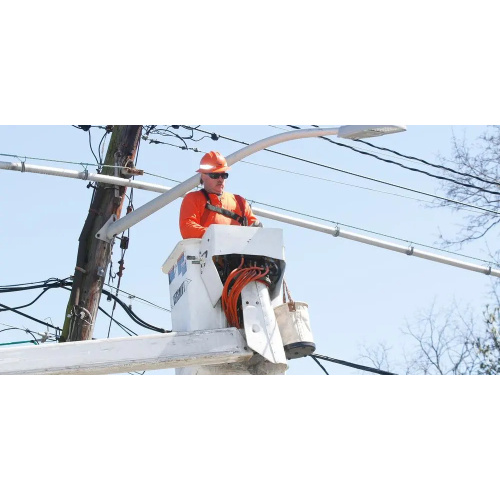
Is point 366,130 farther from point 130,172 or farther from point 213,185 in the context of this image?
point 130,172

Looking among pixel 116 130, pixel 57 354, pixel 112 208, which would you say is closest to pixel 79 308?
pixel 112 208

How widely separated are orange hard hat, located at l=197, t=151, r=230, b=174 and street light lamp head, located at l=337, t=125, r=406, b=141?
4.79 feet

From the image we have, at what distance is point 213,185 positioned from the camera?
7863 millimetres

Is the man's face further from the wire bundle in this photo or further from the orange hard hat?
the wire bundle

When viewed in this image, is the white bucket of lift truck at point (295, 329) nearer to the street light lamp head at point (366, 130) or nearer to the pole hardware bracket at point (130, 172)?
the street light lamp head at point (366, 130)

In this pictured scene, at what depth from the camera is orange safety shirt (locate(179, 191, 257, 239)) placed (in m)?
7.39

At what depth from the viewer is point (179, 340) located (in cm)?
664

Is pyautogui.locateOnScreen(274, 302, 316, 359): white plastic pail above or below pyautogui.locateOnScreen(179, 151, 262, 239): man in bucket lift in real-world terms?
below

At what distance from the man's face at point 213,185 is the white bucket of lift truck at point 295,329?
1.26 metres

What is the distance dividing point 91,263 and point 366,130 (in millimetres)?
3470

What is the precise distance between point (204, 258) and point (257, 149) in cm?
249

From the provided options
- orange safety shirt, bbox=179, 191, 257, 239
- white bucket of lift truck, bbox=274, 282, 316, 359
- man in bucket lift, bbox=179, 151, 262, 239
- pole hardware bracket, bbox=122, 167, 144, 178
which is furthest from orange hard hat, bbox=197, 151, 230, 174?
pole hardware bracket, bbox=122, 167, 144, 178

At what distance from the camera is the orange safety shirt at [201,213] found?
739cm

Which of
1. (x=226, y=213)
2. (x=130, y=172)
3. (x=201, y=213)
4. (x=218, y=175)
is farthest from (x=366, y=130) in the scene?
(x=130, y=172)
